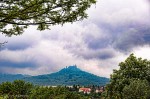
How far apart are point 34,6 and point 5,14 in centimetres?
90

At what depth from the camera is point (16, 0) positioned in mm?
10969

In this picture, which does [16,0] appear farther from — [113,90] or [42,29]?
[113,90]

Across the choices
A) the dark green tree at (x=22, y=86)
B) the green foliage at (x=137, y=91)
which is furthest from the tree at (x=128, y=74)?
the dark green tree at (x=22, y=86)

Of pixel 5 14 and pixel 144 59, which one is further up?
pixel 144 59

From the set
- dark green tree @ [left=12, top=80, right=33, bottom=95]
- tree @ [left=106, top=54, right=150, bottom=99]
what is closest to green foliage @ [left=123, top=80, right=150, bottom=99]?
tree @ [left=106, top=54, right=150, bottom=99]

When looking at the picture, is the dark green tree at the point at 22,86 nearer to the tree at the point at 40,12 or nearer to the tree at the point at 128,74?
the tree at the point at 128,74

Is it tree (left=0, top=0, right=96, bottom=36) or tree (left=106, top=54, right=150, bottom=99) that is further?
tree (left=106, top=54, right=150, bottom=99)

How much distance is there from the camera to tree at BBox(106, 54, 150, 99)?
154ft

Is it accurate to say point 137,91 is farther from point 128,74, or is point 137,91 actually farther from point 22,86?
point 22,86

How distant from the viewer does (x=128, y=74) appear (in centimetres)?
4791

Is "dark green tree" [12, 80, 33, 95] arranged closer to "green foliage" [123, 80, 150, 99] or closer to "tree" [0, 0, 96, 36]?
"green foliage" [123, 80, 150, 99]

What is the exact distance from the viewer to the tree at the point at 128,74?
46.9m

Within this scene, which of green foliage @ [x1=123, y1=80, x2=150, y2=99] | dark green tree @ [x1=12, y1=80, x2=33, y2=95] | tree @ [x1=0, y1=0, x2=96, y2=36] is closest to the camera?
tree @ [x1=0, y1=0, x2=96, y2=36]

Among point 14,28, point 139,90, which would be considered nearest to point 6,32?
point 14,28
